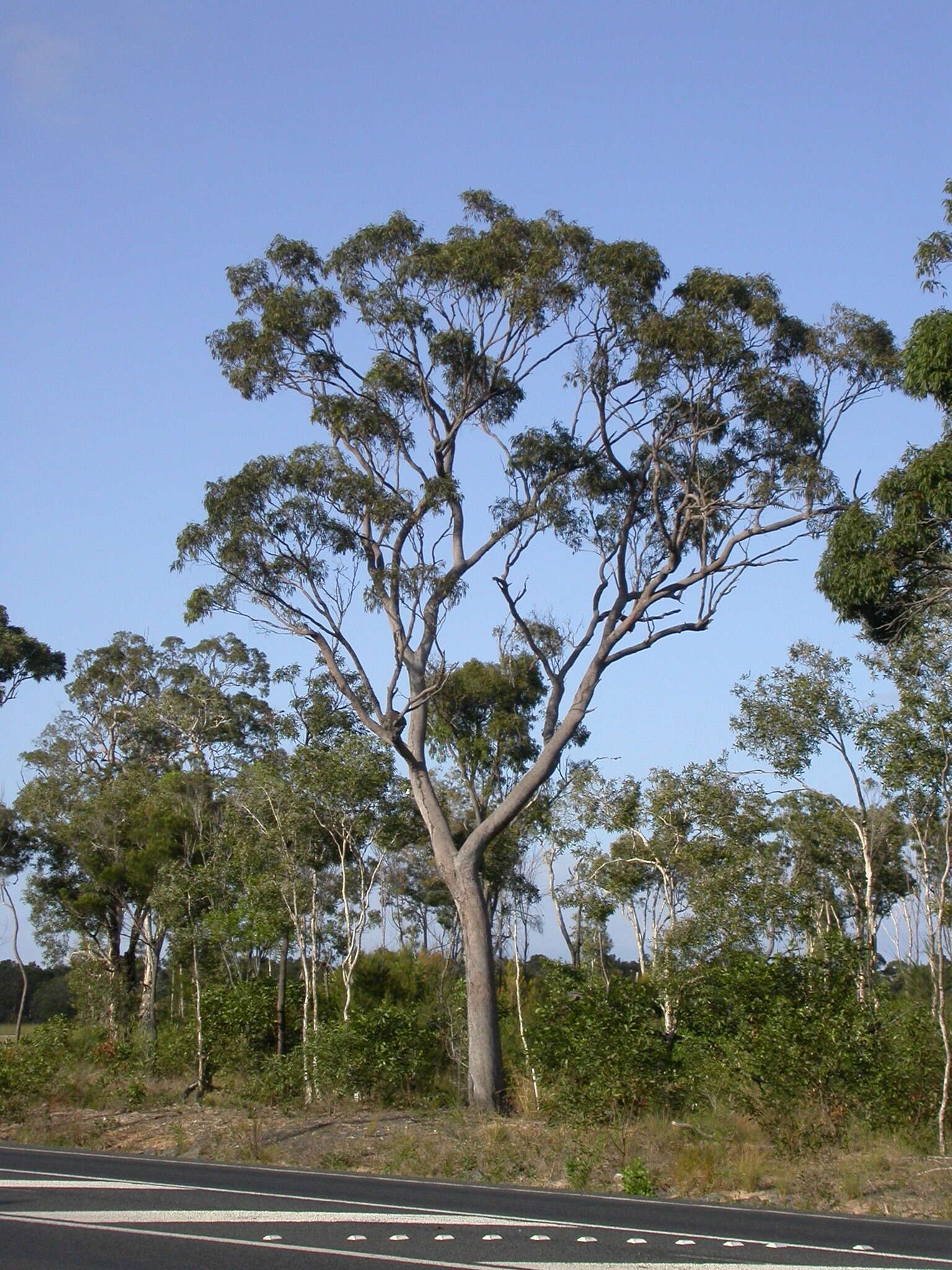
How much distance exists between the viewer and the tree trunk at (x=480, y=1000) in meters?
18.6

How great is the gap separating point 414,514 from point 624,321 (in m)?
4.85

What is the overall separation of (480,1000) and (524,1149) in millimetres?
4741

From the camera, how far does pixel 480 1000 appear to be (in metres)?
19.1

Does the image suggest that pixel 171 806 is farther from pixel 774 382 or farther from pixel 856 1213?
pixel 856 1213

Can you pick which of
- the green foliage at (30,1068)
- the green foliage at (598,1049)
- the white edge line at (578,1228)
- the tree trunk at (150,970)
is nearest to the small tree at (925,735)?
the green foliage at (598,1049)

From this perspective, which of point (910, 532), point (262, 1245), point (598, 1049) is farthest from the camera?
point (598, 1049)

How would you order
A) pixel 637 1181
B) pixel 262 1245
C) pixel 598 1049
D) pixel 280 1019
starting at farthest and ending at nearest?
pixel 280 1019 < pixel 598 1049 < pixel 637 1181 < pixel 262 1245

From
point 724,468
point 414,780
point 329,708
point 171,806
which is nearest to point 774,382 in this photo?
point 724,468

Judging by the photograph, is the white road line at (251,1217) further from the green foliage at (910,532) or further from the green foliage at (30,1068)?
the green foliage at (30,1068)

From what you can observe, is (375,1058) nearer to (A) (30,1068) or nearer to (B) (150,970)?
(A) (30,1068)

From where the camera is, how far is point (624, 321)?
21469mm

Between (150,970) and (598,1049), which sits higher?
(150,970)

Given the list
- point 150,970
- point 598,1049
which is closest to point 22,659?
point 150,970

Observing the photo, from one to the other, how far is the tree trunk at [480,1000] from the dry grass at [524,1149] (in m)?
0.70
